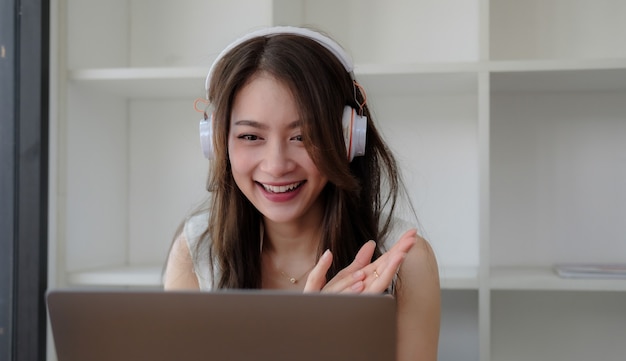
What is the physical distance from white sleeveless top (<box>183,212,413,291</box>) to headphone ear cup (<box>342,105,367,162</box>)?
0.26 metres

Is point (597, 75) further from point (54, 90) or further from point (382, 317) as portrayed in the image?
point (54, 90)

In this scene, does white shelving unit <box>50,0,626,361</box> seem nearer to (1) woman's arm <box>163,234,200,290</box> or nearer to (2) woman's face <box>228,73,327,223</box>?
(1) woman's arm <box>163,234,200,290</box>

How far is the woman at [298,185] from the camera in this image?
1180 millimetres

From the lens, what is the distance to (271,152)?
1.18m

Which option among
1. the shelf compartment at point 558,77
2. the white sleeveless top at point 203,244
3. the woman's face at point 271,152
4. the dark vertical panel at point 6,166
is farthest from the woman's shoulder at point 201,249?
the shelf compartment at point 558,77

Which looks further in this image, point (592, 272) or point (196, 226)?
point (592, 272)

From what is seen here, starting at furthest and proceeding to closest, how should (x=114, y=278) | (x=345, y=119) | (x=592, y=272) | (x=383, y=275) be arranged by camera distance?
(x=114, y=278) → (x=592, y=272) → (x=345, y=119) → (x=383, y=275)

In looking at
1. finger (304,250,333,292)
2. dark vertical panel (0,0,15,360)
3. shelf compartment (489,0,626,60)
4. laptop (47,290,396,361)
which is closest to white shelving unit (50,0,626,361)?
shelf compartment (489,0,626,60)

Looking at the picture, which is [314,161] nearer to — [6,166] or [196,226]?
[196,226]

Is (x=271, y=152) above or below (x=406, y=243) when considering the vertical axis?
above

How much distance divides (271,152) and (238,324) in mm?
562

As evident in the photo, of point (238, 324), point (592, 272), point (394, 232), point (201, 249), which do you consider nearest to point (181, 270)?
point (201, 249)

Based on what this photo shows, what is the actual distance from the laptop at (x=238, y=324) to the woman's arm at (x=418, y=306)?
0.63m

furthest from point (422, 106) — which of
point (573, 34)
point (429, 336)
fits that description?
point (429, 336)
